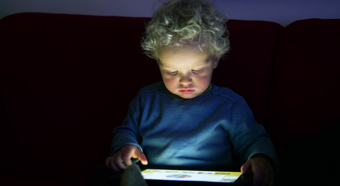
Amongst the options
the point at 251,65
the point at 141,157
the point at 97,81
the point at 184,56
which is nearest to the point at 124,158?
the point at 141,157

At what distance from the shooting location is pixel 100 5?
1638mm

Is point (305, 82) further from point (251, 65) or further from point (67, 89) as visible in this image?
point (67, 89)

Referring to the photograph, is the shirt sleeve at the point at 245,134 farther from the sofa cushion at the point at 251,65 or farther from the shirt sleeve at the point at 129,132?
the shirt sleeve at the point at 129,132

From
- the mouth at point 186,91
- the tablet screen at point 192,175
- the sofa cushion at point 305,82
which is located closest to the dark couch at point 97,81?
the sofa cushion at point 305,82

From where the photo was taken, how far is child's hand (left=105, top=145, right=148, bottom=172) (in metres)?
0.97

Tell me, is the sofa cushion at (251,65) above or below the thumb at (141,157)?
above

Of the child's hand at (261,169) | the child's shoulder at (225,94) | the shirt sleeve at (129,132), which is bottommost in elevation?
the child's hand at (261,169)

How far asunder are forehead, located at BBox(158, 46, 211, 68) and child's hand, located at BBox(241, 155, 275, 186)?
308 mm

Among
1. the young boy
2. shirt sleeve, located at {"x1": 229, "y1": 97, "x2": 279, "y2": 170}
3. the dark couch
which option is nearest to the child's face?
the young boy

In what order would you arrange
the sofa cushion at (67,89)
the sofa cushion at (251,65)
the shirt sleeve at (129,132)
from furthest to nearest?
1. the sofa cushion at (67,89)
2. the sofa cushion at (251,65)
3. the shirt sleeve at (129,132)

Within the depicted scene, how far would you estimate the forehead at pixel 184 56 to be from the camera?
37.5 inches

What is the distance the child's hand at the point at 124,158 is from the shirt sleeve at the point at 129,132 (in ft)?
0.08

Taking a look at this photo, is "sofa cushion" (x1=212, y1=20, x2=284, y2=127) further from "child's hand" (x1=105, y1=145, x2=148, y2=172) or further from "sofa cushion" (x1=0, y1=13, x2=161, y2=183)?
"child's hand" (x1=105, y1=145, x2=148, y2=172)

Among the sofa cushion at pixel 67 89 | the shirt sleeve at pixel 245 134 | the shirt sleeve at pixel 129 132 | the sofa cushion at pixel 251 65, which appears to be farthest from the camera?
the sofa cushion at pixel 67 89
